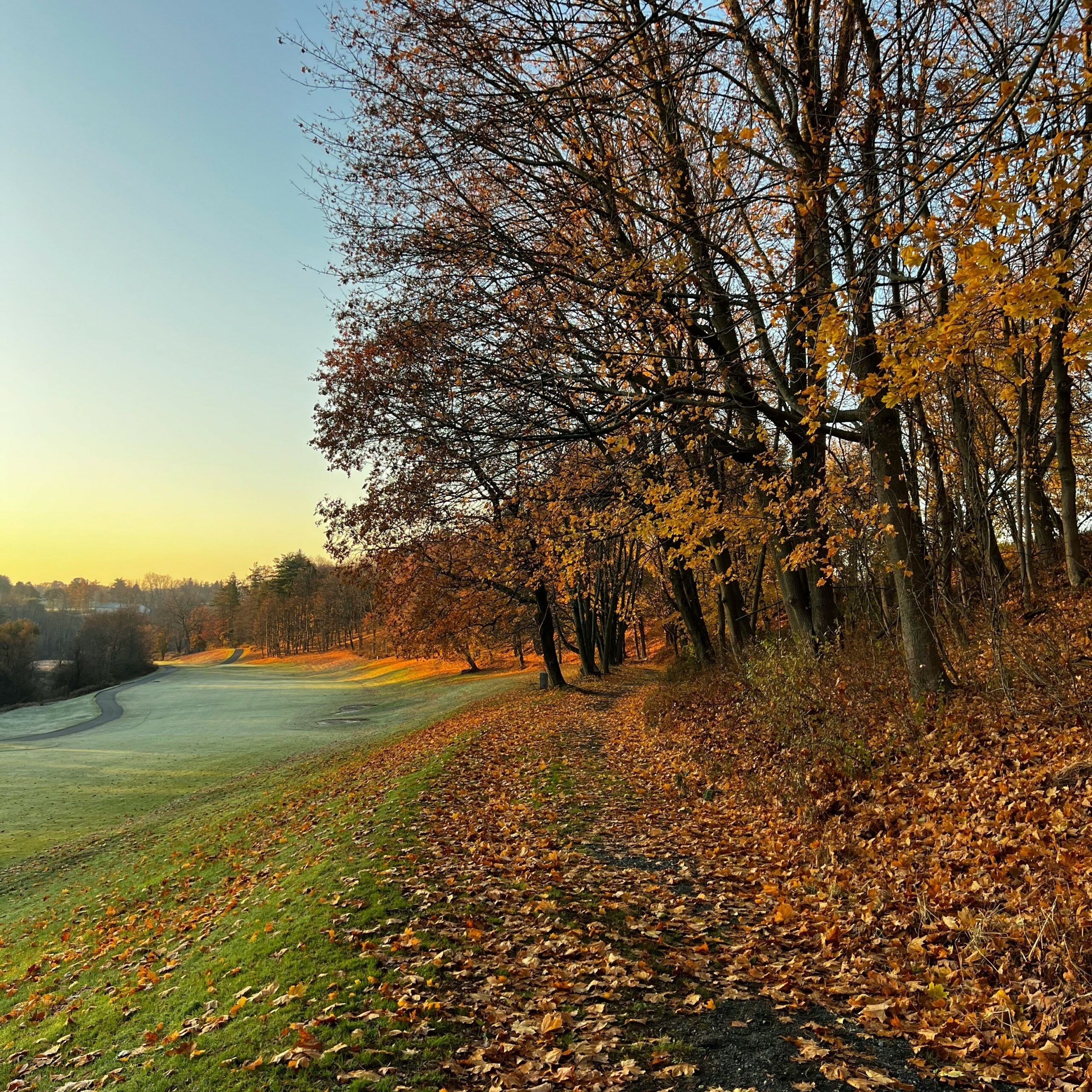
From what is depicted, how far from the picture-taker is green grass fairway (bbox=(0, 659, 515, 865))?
18609mm

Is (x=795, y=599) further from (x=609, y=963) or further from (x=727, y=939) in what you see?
(x=609, y=963)

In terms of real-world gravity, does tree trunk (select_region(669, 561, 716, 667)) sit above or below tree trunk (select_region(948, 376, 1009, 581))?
below

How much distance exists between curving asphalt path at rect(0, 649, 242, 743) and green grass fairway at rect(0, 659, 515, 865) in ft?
2.22

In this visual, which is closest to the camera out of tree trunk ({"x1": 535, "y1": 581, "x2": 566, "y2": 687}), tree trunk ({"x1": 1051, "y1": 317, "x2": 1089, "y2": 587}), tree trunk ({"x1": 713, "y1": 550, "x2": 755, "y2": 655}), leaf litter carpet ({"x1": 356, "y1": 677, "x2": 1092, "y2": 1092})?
leaf litter carpet ({"x1": 356, "y1": 677, "x2": 1092, "y2": 1092})

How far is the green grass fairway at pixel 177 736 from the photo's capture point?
18.6 meters

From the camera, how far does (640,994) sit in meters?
4.58

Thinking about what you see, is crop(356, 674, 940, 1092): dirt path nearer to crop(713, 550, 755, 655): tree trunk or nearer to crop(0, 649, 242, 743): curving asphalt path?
crop(713, 550, 755, 655): tree trunk

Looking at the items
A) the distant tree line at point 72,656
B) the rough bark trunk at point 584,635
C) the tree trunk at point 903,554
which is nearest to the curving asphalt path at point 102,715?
the distant tree line at point 72,656

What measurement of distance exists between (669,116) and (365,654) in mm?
79754

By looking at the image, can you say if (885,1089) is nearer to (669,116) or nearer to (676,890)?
(676,890)

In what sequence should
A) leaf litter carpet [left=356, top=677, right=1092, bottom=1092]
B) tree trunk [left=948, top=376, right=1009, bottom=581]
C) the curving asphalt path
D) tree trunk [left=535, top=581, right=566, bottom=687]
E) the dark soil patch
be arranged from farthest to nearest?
the curving asphalt path → tree trunk [left=535, top=581, right=566, bottom=687] → tree trunk [left=948, top=376, right=1009, bottom=581] → leaf litter carpet [left=356, top=677, right=1092, bottom=1092] → the dark soil patch

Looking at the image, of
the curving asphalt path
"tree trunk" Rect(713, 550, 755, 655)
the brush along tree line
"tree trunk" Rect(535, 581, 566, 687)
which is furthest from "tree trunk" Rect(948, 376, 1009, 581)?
the curving asphalt path

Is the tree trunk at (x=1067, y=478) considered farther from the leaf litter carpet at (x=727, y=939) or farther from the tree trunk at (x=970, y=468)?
the leaf litter carpet at (x=727, y=939)

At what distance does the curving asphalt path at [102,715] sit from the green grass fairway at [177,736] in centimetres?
68
